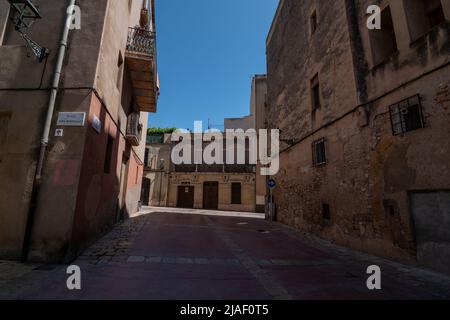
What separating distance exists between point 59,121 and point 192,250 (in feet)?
14.3

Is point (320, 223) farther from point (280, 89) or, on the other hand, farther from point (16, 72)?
point (16, 72)

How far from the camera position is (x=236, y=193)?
25234 millimetres

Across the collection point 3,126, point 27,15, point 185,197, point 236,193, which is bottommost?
point 185,197

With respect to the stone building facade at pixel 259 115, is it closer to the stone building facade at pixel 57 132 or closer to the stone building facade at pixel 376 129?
the stone building facade at pixel 376 129

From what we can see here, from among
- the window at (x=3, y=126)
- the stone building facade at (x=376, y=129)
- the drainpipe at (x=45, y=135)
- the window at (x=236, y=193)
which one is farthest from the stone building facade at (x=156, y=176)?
the drainpipe at (x=45, y=135)

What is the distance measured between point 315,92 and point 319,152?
2833 mm

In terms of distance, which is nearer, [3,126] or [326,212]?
[3,126]

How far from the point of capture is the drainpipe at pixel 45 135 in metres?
4.56

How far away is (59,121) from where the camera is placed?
201 inches

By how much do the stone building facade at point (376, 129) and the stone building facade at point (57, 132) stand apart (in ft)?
23.8

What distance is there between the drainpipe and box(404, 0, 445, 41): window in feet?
27.4

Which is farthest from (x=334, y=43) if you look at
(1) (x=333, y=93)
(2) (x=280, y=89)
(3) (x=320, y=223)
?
(3) (x=320, y=223)

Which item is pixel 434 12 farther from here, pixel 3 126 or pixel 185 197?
pixel 185 197

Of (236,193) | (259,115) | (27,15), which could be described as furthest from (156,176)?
(27,15)
